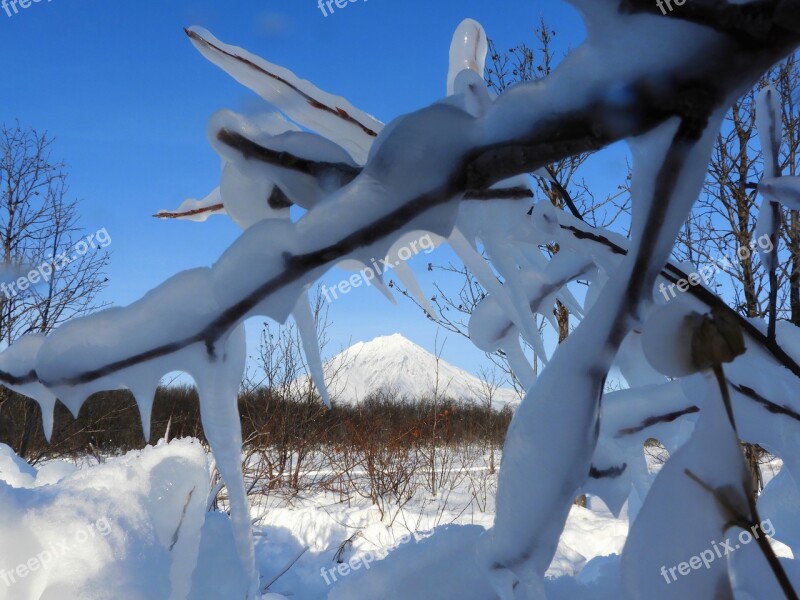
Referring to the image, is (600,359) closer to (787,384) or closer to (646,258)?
(646,258)

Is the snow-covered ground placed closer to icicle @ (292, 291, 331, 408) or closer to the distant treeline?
icicle @ (292, 291, 331, 408)

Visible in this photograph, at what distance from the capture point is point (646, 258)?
158 millimetres

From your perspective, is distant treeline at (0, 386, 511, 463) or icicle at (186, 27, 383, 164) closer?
icicle at (186, 27, 383, 164)

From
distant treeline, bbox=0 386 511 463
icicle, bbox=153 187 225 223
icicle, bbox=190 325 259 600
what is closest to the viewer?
icicle, bbox=190 325 259 600

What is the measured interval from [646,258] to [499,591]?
0.13 metres

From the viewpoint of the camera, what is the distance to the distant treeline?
4.50m

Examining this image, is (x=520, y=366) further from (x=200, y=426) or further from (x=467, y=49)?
(x=200, y=426)

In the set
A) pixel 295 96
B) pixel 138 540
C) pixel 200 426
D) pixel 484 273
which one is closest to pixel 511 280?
pixel 484 273

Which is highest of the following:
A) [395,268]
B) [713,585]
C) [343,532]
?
[395,268]

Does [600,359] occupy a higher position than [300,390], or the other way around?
[300,390]

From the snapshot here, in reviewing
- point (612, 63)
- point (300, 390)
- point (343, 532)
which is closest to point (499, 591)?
point (612, 63)

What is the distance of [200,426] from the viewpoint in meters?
5.33

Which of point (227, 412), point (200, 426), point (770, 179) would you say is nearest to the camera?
point (227, 412)

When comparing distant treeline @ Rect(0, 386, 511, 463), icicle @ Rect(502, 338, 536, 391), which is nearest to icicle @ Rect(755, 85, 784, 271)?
icicle @ Rect(502, 338, 536, 391)
